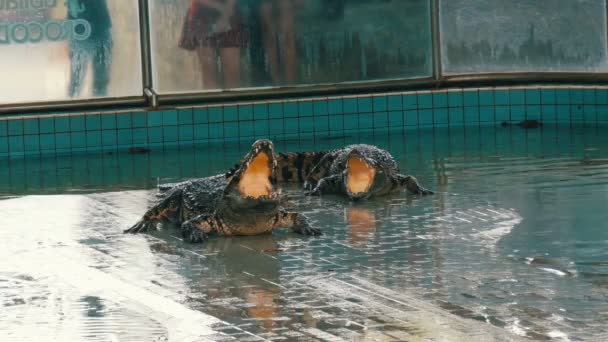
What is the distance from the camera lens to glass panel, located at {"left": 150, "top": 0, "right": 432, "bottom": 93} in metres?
16.4

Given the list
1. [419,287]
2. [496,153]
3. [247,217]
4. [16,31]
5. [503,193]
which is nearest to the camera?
[419,287]

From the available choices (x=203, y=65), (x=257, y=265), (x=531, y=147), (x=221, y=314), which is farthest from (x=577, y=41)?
(x=221, y=314)

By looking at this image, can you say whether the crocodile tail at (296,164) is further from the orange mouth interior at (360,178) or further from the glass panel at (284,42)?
the glass panel at (284,42)

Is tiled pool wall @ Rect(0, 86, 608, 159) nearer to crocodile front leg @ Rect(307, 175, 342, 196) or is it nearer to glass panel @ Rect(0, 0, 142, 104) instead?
glass panel @ Rect(0, 0, 142, 104)

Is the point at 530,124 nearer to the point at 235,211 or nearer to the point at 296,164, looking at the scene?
the point at 296,164

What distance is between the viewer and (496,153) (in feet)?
45.8

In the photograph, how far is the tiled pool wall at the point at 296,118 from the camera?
15.7 m

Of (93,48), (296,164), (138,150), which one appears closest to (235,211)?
(296,164)

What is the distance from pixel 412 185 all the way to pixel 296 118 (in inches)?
201

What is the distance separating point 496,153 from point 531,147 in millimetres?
539

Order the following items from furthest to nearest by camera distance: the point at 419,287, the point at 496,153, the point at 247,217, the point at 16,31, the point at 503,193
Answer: the point at 16,31, the point at 496,153, the point at 503,193, the point at 247,217, the point at 419,287

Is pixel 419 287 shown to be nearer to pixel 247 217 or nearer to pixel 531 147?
pixel 247 217

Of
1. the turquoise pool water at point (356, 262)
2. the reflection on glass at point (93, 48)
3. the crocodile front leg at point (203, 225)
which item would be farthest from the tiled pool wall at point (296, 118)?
the crocodile front leg at point (203, 225)

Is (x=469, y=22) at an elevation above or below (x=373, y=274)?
above
